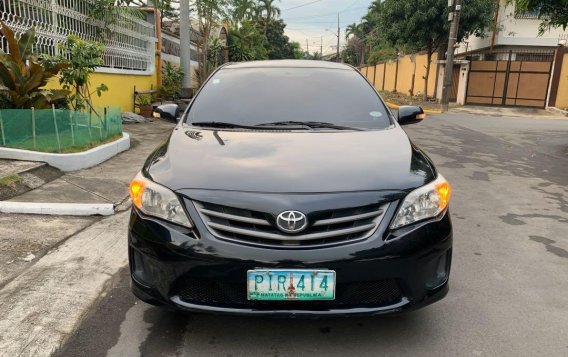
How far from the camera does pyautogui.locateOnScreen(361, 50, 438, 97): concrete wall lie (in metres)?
27.7

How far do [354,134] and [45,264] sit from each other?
2.46 metres

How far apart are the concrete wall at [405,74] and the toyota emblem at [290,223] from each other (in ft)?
81.7

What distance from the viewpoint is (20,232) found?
4316mm

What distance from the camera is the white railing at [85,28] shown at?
7.69 m

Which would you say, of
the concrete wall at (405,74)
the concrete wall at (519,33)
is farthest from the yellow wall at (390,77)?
the concrete wall at (519,33)

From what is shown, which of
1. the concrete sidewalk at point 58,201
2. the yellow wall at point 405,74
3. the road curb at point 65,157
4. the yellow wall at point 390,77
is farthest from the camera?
the yellow wall at point 390,77

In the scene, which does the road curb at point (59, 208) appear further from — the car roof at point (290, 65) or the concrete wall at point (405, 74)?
the concrete wall at point (405, 74)

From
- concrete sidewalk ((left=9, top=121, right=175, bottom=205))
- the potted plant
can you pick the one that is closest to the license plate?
concrete sidewalk ((left=9, top=121, right=175, bottom=205))

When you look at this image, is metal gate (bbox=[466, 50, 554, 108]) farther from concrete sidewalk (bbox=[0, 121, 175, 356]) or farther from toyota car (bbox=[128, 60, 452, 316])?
toyota car (bbox=[128, 60, 452, 316])

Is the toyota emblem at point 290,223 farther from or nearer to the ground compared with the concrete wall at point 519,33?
nearer to the ground

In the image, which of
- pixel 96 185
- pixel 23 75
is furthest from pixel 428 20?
pixel 96 185

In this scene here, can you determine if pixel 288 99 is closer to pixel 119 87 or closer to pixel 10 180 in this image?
pixel 10 180

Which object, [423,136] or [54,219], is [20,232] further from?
[423,136]

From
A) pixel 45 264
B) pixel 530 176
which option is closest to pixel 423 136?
pixel 530 176
